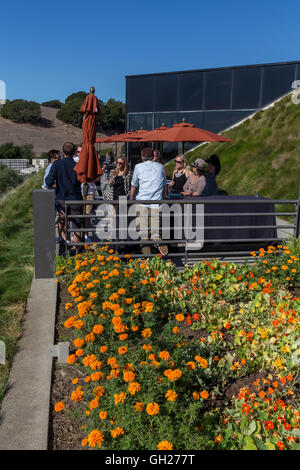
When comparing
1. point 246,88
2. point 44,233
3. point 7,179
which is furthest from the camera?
point 7,179

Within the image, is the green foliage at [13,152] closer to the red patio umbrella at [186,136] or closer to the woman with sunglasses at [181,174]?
the red patio umbrella at [186,136]

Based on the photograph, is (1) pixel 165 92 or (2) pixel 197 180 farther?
(1) pixel 165 92

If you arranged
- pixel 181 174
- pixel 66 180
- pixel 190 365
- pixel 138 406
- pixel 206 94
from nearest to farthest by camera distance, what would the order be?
pixel 138 406 < pixel 190 365 < pixel 66 180 < pixel 181 174 < pixel 206 94

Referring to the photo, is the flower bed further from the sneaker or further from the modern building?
the modern building

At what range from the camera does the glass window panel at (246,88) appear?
22.3m

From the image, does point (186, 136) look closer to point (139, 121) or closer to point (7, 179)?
point (139, 121)

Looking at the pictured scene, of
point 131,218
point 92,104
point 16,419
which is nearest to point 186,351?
point 16,419

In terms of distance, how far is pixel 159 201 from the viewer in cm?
582

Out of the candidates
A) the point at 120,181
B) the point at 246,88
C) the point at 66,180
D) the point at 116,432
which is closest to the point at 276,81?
the point at 246,88

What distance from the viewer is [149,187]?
19.9 ft

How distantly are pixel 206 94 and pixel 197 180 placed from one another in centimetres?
1785
